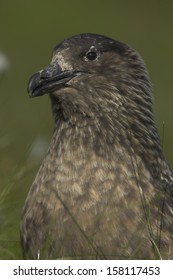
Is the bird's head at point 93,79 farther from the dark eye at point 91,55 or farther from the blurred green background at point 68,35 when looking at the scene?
the blurred green background at point 68,35

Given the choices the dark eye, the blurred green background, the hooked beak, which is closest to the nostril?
the hooked beak

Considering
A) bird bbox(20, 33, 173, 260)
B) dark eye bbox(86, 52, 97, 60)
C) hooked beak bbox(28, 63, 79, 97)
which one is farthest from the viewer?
dark eye bbox(86, 52, 97, 60)

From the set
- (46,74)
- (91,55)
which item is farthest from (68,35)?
(46,74)

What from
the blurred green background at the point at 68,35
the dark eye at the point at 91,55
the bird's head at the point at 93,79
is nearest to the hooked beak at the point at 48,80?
the bird's head at the point at 93,79

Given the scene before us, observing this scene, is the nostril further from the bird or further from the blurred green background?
the blurred green background

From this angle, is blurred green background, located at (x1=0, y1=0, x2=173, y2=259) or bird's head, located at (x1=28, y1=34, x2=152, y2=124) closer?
bird's head, located at (x1=28, y1=34, x2=152, y2=124)

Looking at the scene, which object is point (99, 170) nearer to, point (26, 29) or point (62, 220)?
point (62, 220)

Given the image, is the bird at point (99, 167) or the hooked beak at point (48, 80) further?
the hooked beak at point (48, 80)
